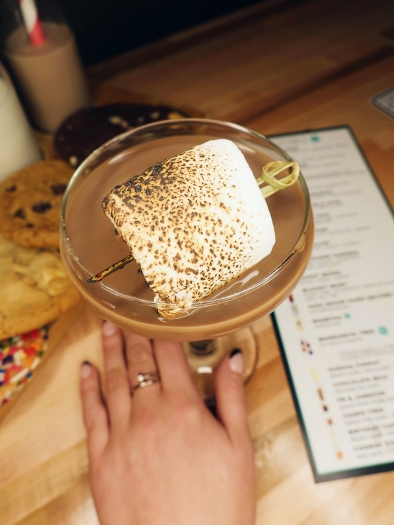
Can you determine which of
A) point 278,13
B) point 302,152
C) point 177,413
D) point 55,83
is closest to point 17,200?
point 55,83

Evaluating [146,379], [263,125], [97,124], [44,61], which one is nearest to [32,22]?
[44,61]

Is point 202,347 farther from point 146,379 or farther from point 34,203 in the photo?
point 34,203

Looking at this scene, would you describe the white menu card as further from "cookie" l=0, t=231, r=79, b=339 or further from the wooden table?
"cookie" l=0, t=231, r=79, b=339

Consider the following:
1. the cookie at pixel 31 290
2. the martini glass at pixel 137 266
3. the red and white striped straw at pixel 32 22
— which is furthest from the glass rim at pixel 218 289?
the red and white striped straw at pixel 32 22

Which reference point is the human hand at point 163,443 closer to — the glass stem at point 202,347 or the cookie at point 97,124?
the glass stem at point 202,347

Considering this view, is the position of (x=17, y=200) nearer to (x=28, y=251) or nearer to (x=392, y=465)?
(x=28, y=251)
